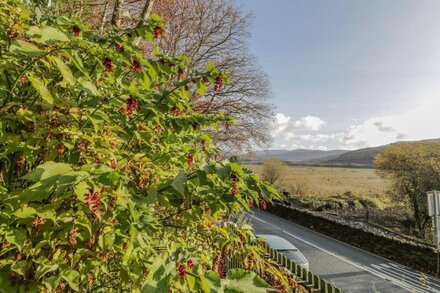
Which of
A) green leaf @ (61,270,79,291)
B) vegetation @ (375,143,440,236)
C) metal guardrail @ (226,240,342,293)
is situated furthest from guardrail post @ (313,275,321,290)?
vegetation @ (375,143,440,236)

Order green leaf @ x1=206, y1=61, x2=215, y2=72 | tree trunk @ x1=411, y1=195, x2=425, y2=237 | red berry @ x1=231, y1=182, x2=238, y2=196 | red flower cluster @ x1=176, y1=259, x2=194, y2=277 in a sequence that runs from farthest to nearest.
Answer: tree trunk @ x1=411, y1=195, x2=425, y2=237
green leaf @ x1=206, y1=61, x2=215, y2=72
red berry @ x1=231, y1=182, x2=238, y2=196
red flower cluster @ x1=176, y1=259, x2=194, y2=277

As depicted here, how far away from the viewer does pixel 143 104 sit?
1992mm

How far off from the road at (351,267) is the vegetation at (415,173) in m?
12.2

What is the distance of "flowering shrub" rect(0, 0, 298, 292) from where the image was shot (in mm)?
1161

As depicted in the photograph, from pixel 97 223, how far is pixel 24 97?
940mm

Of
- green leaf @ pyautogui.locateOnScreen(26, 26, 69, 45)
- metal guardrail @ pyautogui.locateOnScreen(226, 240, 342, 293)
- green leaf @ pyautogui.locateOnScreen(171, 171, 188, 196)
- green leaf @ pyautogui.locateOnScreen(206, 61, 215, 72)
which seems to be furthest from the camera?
metal guardrail @ pyautogui.locateOnScreen(226, 240, 342, 293)

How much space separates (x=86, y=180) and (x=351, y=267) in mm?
15430

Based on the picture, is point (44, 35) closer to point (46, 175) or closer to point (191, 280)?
point (46, 175)

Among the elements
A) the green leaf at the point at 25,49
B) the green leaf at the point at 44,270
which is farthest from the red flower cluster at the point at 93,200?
the green leaf at the point at 25,49

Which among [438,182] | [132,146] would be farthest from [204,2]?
[438,182]

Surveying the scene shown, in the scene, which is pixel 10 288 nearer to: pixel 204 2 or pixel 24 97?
pixel 24 97

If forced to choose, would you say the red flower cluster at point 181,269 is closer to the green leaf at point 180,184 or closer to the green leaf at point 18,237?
the green leaf at point 180,184

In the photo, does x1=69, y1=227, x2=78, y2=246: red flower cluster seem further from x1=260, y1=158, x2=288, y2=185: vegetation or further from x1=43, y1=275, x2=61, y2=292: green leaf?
x1=260, y1=158, x2=288, y2=185: vegetation

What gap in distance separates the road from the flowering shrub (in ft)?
30.3
